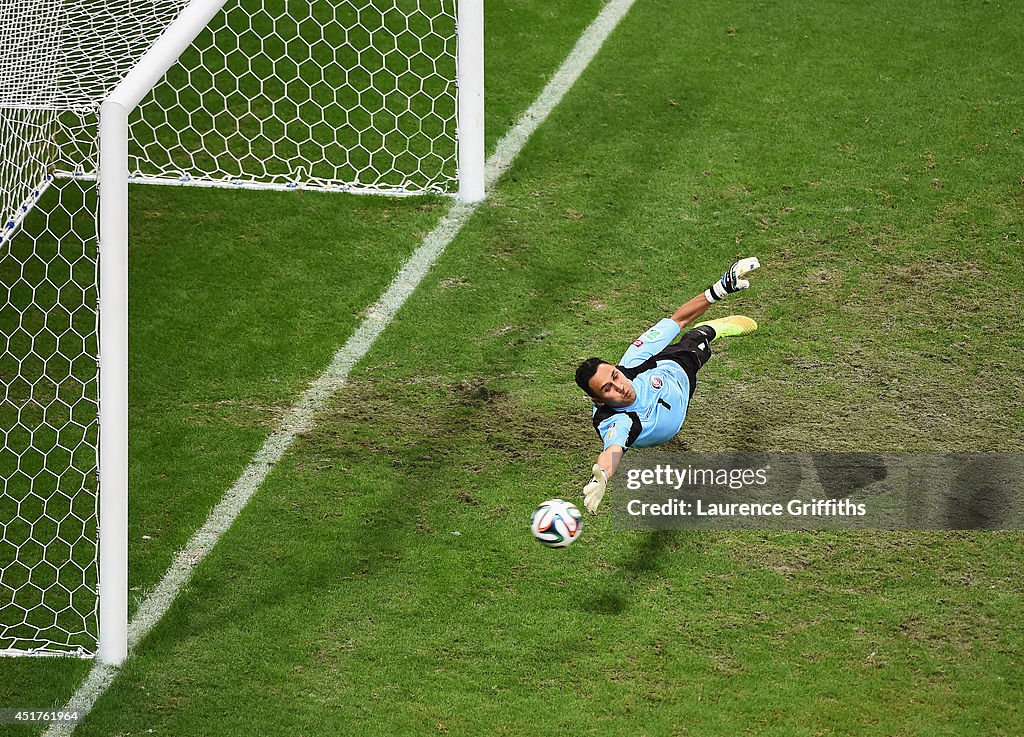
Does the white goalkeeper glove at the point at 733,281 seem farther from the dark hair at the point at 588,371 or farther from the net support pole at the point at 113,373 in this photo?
the net support pole at the point at 113,373

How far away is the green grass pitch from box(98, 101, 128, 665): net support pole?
1.20 ft

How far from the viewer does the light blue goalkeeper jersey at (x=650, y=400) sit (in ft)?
20.7

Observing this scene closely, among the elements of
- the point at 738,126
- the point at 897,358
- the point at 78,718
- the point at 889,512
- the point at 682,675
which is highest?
the point at 738,126

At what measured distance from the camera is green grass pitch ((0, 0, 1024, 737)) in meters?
5.88

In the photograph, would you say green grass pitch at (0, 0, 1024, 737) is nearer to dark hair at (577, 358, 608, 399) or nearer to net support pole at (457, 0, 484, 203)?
net support pole at (457, 0, 484, 203)

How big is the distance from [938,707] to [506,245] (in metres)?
4.15

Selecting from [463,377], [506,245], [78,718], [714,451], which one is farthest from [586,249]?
[78,718]

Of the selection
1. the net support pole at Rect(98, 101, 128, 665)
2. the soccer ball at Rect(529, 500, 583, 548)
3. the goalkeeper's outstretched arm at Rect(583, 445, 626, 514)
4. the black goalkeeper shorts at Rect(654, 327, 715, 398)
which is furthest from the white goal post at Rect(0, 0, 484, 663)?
the black goalkeeper shorts at Rect(654, 327, 715, 398)

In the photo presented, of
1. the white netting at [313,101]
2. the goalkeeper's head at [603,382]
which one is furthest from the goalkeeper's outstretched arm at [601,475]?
the white netting at [313,101]

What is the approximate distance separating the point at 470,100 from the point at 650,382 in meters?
2.99

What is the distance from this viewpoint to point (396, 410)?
7.51 meters

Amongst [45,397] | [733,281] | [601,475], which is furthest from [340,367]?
[601,475]

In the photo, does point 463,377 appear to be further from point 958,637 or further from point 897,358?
point 958,637

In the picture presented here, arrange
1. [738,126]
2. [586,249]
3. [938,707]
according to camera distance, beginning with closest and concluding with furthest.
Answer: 1. [938,707]
2. [586,249]
3. [738,126]
